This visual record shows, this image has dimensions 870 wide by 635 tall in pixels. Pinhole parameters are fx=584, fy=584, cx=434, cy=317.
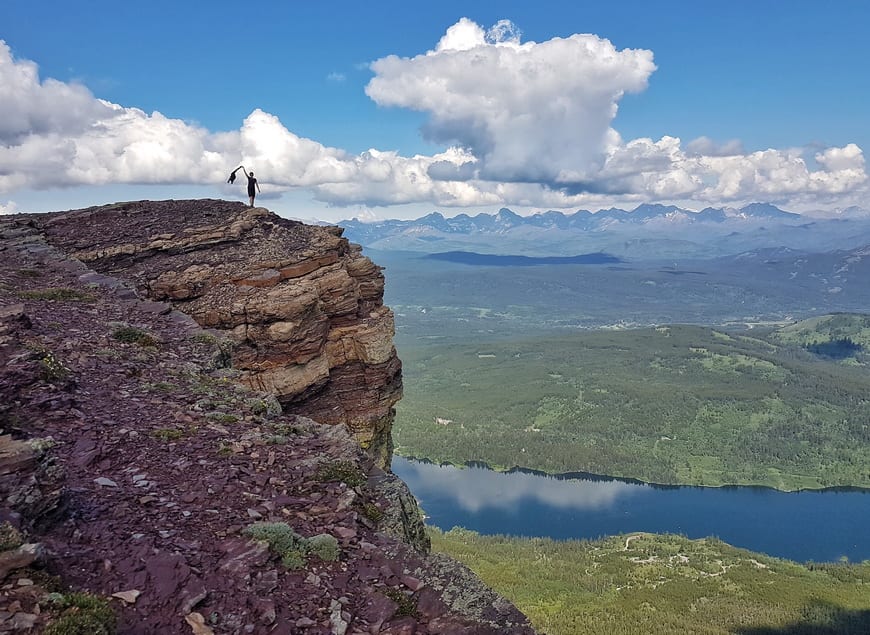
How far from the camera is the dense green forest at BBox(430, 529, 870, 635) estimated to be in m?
104

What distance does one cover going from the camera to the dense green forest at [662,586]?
104 meters

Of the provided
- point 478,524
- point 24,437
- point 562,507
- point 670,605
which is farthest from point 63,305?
point 562,507

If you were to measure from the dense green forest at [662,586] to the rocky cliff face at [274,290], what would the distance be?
7759 centimetres

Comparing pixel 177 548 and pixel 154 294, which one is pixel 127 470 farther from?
pixel 154 294

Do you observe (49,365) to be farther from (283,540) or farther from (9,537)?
(283,540)

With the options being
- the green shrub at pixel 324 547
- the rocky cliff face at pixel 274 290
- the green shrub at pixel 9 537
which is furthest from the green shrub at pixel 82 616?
the rocky cliff face at pixel 274 290

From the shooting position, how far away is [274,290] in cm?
2964

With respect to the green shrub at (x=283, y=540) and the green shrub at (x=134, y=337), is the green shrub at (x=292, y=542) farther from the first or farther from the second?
the green shrub at (x=134, y=337)

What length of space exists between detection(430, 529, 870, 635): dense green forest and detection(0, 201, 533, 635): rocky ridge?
92.9 metres

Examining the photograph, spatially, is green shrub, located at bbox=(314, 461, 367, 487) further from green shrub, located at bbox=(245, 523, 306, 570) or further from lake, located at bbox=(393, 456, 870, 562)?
lake, located at bbox=(393, 456, 870, 562)

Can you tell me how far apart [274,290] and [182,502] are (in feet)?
64.5

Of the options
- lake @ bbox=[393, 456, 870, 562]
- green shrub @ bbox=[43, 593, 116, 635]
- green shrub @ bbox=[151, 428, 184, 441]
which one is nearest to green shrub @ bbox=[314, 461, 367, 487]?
green shrub @ bbox=[151, 428, 184, 441]

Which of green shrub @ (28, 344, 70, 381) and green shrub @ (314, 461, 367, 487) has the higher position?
green shrub @ (28, 344, 70, 381)

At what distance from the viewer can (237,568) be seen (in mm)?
9195
